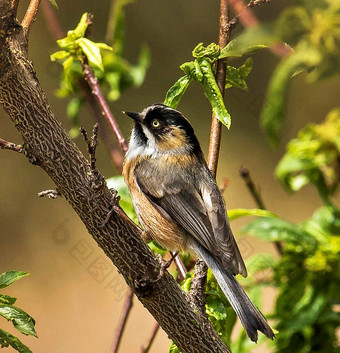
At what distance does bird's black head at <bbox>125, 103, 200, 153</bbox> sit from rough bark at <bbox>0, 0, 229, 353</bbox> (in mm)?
907

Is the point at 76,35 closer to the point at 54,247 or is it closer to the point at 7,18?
the point at 7,18

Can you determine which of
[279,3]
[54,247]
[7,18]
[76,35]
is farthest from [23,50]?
[54,247]

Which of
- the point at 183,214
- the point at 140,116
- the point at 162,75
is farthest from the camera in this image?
the point at 162,75

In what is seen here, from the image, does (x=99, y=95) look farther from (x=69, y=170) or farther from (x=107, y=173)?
(x=107, y=173)

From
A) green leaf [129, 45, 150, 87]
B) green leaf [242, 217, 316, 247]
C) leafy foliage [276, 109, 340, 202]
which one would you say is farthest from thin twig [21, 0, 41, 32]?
leafy foliage [276, 109, 340, 202]

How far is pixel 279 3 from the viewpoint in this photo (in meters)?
6.61

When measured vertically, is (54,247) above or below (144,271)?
above

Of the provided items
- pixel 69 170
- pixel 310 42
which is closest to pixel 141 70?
pixel 69 170

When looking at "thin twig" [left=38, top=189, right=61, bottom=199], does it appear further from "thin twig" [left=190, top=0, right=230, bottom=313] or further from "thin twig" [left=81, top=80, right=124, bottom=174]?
"thin twig" [left=81, top=80, right=124, bottom=174]

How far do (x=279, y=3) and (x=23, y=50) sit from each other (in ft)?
16.9

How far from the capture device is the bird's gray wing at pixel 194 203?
2.45 m

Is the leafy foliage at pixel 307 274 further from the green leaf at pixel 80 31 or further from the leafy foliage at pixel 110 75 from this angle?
the green leaf at pixel 80 31

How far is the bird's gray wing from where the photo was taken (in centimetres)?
Result: 245

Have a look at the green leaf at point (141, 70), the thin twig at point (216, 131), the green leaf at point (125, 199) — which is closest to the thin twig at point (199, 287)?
the thin twig at point (216, 131)
